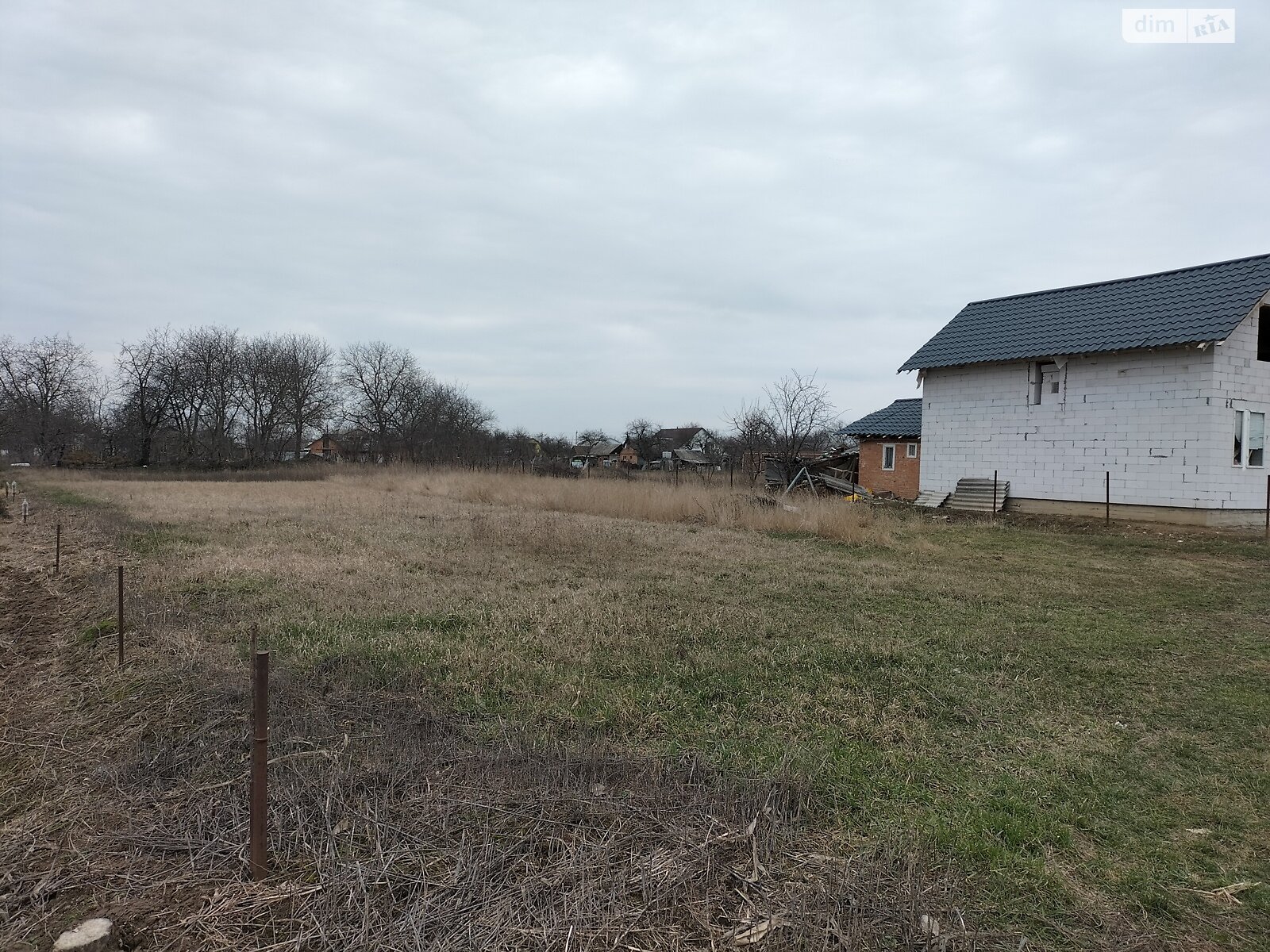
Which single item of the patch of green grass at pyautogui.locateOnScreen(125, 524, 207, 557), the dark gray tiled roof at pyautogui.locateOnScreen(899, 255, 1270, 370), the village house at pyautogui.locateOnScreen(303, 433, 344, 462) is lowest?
the patch of green grass at pyautogui.locateOnScreen(125, 524, 207, 557)

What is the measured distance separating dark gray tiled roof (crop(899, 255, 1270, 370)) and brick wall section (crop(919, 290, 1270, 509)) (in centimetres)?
46

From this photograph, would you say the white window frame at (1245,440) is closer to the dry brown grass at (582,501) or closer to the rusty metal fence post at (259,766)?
the dry brown grass at (582,501)

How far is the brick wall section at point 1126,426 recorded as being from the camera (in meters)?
16.4

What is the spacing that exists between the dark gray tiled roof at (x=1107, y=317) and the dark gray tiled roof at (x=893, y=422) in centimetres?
441

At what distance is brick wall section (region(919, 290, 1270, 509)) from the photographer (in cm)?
1641

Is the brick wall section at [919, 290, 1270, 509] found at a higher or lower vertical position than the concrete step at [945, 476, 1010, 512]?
higher

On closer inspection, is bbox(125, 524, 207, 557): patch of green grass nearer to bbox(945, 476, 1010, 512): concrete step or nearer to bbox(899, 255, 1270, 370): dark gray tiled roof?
bbox(945, 476, 1010, 512): concrete step

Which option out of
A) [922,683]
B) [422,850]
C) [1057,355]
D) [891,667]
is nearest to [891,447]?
[1057,355]

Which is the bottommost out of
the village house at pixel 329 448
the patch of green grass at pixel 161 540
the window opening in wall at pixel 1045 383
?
the patch of green grass at pixel 161 540

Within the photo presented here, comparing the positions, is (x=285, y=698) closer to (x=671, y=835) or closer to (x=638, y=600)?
(x=671, y=835)

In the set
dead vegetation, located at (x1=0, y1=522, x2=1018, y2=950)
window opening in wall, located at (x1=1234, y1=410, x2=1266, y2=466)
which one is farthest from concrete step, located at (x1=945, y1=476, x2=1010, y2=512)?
dead vegetation, located at (x1=0, y1=522, x2=1018, y2=950)

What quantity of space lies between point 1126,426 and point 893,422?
9886mm

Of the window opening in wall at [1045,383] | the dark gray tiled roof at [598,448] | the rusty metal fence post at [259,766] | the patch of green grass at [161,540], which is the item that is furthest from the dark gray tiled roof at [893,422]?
the dark gray tiled roof at [598,448]

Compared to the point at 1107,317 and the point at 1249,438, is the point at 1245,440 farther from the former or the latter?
the point at 1107,317
